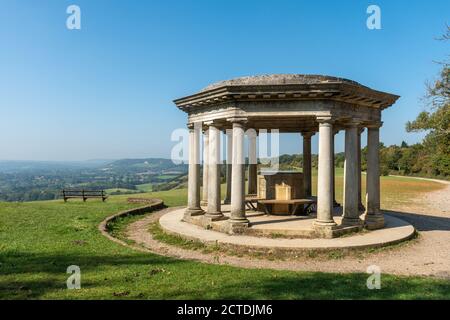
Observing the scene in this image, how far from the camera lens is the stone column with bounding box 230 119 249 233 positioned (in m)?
12.8

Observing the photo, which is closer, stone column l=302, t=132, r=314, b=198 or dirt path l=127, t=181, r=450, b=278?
dirt path l=127, t=181, r=450, b=278

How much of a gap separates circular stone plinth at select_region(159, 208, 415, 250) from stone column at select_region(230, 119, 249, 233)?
0.56 metres

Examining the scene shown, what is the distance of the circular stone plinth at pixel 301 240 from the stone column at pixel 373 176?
815 millimetres

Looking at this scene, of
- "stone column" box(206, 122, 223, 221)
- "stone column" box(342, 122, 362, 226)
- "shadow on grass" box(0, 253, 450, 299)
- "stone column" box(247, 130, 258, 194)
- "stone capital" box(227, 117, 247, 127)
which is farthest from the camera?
"stone column" box(247, 130, 258, 194)

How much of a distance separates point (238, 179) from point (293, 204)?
4.12m

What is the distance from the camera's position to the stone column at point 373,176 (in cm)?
1455

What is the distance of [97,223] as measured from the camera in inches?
626

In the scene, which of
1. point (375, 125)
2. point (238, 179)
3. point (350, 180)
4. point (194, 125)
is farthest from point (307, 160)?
point (238, 179)

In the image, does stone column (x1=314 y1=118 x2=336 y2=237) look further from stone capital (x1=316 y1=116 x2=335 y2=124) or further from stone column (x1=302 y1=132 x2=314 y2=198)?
stone column (x1=302 y1=132 x2=314 y2=198)

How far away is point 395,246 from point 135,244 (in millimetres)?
9105

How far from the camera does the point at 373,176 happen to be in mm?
14734

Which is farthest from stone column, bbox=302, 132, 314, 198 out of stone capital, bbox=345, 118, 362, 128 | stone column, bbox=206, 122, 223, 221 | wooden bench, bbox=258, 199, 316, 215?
stone column, bbox=206, 122, 223, 221

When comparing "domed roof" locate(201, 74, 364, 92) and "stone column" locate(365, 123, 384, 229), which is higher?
"domed roof" locate(201, 74, 364, 92)
